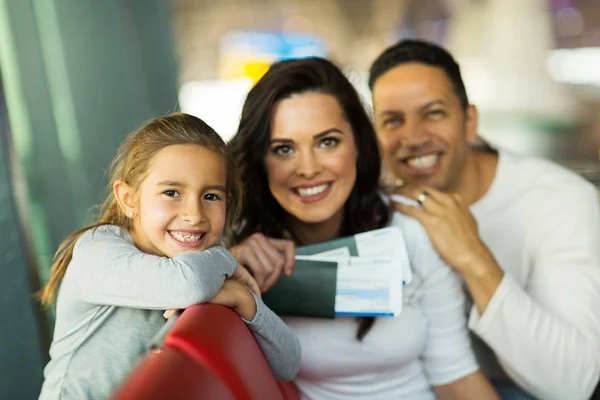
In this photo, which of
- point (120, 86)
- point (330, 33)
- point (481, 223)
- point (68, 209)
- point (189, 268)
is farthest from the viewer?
point (330, 33)

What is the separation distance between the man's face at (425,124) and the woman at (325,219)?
329 mm

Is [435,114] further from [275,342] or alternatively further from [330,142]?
[275,342]

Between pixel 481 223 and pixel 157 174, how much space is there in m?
1.01

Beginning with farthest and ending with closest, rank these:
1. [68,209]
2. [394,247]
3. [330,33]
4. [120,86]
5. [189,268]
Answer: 1. [330,33]
2. [120,86]
3. [68,209]
4. [394,247]
5. [189,268]

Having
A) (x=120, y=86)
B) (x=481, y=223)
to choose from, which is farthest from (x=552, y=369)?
(x=120, y=86)

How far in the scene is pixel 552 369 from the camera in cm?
132

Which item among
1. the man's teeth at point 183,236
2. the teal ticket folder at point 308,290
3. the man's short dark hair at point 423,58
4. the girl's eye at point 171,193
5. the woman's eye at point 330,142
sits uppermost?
the man's short dark hair at point 423,58

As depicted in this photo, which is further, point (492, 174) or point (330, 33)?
point (330, 33)

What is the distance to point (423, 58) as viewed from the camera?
1.72 meters

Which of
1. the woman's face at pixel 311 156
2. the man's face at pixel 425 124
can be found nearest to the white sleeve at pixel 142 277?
the woman's face at pixel 311 156

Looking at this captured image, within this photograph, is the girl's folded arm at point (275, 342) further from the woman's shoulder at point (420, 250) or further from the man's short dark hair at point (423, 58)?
the man's short dark hair at point (423, 58)

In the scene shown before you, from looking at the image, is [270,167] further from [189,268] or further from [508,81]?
[508,81]

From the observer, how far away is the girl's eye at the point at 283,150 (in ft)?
4.36

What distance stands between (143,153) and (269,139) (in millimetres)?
409
